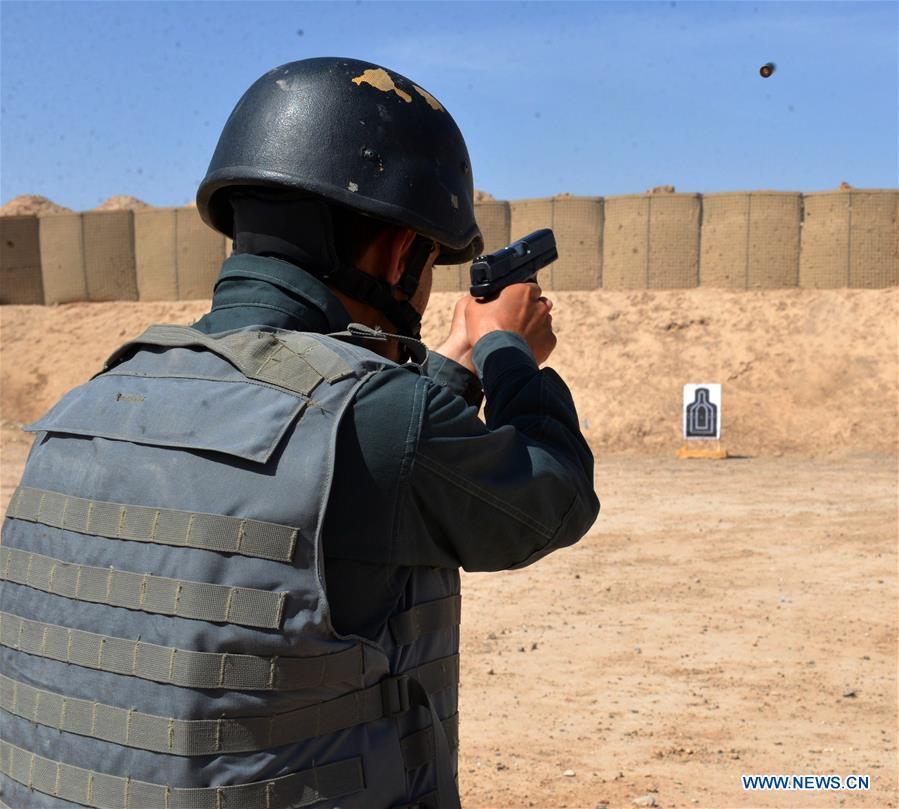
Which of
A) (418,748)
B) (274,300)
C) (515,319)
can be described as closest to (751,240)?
(515,319)

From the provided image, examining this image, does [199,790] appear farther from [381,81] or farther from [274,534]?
[381,81]

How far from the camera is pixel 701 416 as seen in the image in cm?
1716

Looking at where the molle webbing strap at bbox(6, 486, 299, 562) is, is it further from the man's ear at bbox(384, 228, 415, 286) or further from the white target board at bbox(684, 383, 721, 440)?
the white target board at bbox(684, 383, 721, 440)

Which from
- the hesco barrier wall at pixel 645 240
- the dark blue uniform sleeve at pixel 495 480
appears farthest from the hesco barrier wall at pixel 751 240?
the dark blue uniform sleeve at pixel 495 480

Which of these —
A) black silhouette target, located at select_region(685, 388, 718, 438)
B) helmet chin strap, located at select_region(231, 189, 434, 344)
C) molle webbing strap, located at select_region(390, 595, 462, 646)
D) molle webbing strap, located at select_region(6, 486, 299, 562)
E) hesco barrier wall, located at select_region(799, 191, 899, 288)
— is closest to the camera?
molle webbing strap, located at select_region(6, 486, 299, 562)

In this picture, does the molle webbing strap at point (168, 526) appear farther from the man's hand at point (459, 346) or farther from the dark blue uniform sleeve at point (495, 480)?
the man's hand at point (459, 346)

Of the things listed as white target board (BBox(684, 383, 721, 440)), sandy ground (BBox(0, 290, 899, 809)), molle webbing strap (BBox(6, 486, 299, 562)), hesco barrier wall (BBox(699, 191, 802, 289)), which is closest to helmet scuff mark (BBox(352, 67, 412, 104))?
molle webbing strap (BBox(6, 486, 299, 562))

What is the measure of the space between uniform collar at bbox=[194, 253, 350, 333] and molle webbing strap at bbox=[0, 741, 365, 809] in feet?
1.94

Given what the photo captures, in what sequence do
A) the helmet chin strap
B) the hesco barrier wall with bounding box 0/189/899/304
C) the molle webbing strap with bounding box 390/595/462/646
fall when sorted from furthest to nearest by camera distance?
the hesco barrier wall with bounding box 0/189/899/304
the helmet chin strap
the molle webbing strap with bounding box 390/595/462/646

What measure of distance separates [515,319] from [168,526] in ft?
2.37

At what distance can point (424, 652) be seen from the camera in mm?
1527

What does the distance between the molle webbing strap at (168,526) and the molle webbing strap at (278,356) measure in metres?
0.18

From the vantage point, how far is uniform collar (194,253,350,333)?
5.11ft

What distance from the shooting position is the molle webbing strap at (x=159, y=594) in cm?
134
